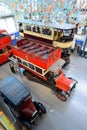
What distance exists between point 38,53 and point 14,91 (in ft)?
7.31

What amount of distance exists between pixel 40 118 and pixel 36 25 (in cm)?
449

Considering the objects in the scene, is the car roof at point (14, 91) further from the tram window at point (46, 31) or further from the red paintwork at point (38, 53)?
the tram window at point (46, 31)

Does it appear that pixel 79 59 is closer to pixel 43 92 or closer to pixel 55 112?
pixel 43 92

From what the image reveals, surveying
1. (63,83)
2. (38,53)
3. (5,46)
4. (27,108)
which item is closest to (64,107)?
(63,83)

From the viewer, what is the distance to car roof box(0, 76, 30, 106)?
133 inches

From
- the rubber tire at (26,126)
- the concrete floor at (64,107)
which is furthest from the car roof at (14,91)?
the concrete floor at (64,107)

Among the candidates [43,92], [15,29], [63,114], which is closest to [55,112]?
[63,114]

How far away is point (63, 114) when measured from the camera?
13.6 ft

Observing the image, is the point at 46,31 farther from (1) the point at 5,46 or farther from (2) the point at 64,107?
(2) the point at 64,107

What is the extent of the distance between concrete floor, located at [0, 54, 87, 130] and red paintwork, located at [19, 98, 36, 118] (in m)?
0.60

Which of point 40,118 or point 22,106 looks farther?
point 40,118

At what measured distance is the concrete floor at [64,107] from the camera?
383 centimetres

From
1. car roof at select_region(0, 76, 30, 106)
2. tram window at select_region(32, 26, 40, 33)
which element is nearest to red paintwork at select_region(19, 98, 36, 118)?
car roof at select_region(0, 76, 30, 106)

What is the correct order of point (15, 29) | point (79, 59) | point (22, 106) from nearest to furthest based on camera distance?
1. point (22, 106)
2. point (79, 59)
3. point (15, 29)
